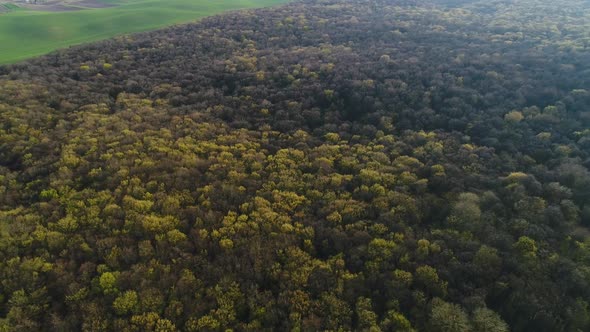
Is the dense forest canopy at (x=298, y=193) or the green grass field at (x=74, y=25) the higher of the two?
the green grass field at (x=74, y=25)

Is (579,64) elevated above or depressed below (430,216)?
above

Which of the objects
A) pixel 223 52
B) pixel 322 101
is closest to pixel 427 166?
pixel 322 101

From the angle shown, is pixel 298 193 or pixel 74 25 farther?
pixel 74 25

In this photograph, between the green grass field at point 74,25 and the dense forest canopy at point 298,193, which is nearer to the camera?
the dense forest canopy at point 298,193

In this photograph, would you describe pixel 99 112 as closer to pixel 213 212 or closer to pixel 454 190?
pixel 213 212

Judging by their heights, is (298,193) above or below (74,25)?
below
